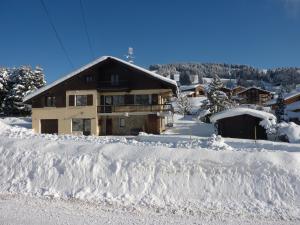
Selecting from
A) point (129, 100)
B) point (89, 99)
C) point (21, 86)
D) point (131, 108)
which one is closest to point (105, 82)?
point (89, 99)

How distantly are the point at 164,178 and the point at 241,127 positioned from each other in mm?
Result: 26007

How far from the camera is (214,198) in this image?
9.78 m

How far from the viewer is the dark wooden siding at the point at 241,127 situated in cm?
3447

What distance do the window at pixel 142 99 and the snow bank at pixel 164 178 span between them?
26.4 metres

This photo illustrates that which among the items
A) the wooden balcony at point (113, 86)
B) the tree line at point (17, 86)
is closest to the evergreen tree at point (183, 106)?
the tree line at point (17, 86)

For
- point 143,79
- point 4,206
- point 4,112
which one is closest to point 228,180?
point 4,206

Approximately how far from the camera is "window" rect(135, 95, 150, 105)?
38.6 m

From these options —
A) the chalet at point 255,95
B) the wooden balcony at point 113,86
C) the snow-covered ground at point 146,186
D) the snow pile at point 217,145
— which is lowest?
the snow-covered ground at point 146,186

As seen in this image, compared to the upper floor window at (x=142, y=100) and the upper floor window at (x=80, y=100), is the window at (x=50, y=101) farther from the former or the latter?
the upper floor window at (x=142, y=100)

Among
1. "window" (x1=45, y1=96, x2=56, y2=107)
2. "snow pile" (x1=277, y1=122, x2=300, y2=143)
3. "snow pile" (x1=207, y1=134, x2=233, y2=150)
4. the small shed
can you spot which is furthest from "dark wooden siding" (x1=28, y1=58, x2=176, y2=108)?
"snow pile" (x1=207, y1=134, x2=233, y2=150)

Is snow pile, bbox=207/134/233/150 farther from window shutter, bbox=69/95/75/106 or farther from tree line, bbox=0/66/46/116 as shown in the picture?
tree line, bbox=0/66/46/116

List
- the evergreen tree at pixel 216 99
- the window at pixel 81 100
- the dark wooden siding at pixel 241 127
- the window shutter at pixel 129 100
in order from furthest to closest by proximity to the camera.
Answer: the evergreen tree at pixel 216 99 < the window at pixel 81 100 < the window shutter at pixel 129 100 < the dark wooden siding at pixel 241 127

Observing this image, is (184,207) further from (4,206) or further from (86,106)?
(86,106)

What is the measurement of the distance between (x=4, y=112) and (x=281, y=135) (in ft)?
143
